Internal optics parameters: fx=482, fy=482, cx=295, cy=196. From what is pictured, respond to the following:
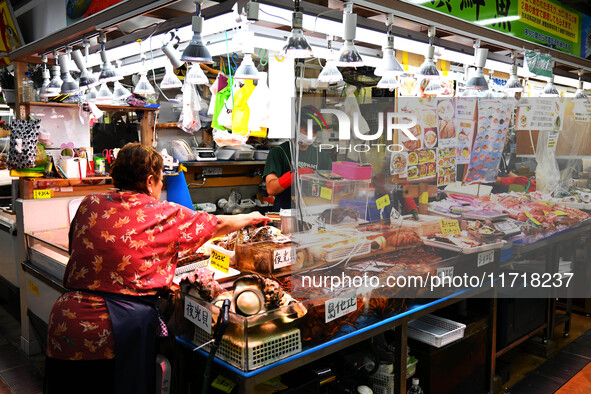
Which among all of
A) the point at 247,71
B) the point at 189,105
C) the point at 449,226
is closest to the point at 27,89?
the point at 189,105

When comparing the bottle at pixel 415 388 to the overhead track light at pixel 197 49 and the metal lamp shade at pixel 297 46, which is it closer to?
the metal lamp shade at pixel 297 46

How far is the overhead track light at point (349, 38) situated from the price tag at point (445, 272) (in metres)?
1.17

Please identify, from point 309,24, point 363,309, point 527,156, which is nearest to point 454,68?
point 527,156

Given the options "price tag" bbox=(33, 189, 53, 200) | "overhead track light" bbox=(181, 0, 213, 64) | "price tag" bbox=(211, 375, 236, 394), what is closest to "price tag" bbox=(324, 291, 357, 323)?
"price tag" bbox=(211, 375, 236, 394)

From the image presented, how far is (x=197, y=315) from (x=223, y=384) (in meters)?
0.31

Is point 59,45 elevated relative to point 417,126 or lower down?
elevated

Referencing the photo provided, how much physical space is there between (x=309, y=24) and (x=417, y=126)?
100cm

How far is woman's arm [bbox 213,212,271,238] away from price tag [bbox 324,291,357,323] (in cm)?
64

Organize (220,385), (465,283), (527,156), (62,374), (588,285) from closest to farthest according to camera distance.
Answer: (220,385)
(62,374)
(465,283)
(527,156)
(588,285)

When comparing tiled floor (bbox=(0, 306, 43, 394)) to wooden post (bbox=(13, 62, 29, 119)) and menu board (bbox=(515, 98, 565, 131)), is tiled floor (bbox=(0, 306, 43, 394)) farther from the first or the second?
menu board (bbox=(515, 98, 565, 131))

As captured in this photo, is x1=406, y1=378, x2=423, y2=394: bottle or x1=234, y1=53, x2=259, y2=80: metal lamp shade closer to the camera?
x1=406, y1=378, x2=423, y2=394: bottle

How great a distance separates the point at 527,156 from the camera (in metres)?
4.51

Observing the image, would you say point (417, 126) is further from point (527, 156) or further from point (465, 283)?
point (527, 156)

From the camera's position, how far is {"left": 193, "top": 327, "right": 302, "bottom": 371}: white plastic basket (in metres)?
1.81
